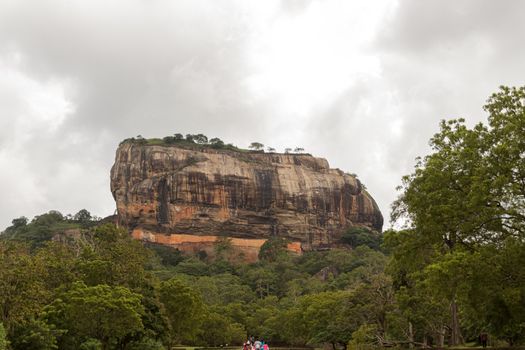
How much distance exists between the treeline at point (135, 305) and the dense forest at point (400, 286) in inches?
3.8

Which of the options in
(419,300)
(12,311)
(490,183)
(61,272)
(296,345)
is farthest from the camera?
(296,345)

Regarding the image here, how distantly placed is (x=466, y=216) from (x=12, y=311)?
2169 centimetres

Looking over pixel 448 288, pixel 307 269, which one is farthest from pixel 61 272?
pixel 307 269

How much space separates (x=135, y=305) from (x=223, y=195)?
101001mm

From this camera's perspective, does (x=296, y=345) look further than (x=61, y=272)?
Yes

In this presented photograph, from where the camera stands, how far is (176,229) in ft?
447

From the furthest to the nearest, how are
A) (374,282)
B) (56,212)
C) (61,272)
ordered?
1. (56,212)
2. (374,282)
3. (61,272)

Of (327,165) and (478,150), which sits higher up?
(327,165)

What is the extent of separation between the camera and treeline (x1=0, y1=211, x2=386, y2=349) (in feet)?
101

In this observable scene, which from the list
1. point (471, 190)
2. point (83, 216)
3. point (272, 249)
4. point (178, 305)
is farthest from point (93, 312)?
point (83, 216)

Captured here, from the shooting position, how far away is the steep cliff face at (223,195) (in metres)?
136

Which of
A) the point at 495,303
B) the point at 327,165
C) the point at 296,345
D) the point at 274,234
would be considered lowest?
the point at 296,345

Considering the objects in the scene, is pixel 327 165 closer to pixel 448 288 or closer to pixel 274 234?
pixel 274 234

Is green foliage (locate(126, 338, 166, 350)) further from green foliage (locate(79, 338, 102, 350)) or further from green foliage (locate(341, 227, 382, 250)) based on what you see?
green foliage (locate(341, 227, 382, 250))
